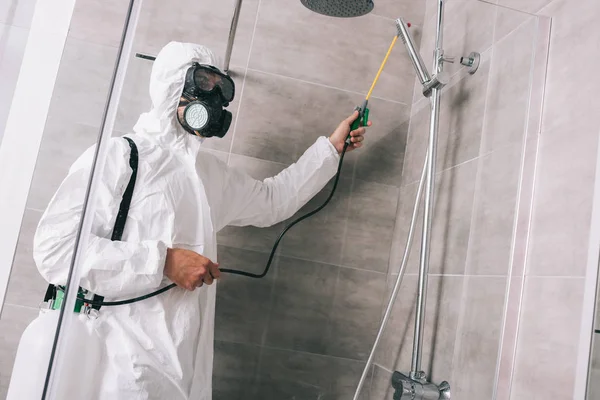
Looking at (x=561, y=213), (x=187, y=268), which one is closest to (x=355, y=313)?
(x=187, y=268)

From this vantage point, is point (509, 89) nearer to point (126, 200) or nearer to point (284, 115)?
point (284, 115)

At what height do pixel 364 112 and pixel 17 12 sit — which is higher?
pixel 364 112

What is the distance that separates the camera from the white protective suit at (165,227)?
1.01m

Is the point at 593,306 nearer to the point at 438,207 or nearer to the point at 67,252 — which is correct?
the point at 438,207

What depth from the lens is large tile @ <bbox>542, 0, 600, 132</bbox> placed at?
94cm

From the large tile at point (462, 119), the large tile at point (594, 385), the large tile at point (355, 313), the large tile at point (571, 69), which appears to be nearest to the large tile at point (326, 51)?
the large tile at point (462, 119)

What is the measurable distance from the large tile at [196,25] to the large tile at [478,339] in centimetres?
79

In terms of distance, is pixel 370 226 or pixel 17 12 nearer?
pixel 17 12

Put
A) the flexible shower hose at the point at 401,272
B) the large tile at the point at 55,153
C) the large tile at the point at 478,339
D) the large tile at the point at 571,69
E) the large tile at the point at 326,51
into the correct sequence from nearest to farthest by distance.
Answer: the large tile at the point at 55,153 < the large tile at the point at 571,69 < the large tile at the point at 478,339 < the flexible shower hose at the point at 401,272 < the large tile at the point at 326,51

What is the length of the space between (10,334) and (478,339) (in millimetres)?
883

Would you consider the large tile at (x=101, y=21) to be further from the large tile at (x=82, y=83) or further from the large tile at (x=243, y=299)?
the large tile at (x=243, y=299)

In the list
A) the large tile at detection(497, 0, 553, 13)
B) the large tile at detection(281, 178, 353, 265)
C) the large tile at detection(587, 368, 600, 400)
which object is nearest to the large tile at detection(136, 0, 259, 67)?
the large tile at detection(281, 178, 353, 265)

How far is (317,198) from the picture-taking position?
1345mm

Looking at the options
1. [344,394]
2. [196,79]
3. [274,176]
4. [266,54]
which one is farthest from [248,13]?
[344,394]
